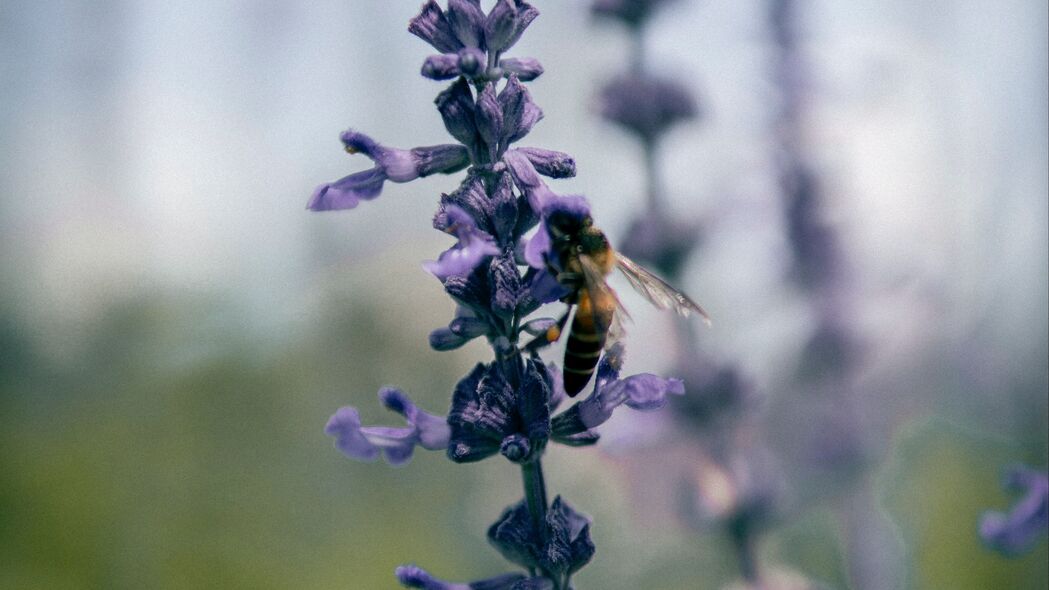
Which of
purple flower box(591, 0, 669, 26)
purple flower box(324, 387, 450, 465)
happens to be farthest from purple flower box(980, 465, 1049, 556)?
purple flower box(591, 0, 669, 26)

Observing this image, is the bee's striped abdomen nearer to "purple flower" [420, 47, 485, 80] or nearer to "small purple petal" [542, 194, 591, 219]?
"small purple petal" [542, 194, 591, 219]

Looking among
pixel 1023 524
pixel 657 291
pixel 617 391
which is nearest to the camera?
pixel 617 391

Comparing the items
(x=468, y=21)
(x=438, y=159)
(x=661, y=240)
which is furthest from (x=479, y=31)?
Answer: (x=661, y=240)

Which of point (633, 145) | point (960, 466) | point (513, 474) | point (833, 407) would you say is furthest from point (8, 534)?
point (960, 466)

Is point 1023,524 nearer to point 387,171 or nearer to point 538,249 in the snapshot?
point 538,249

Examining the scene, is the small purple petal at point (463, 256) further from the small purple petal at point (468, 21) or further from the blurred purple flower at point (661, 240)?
the blurred purple flower at point (661, 240)

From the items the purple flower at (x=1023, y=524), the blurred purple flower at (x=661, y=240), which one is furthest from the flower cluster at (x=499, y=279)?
the blurred purple flower at (x=661, y=240)
